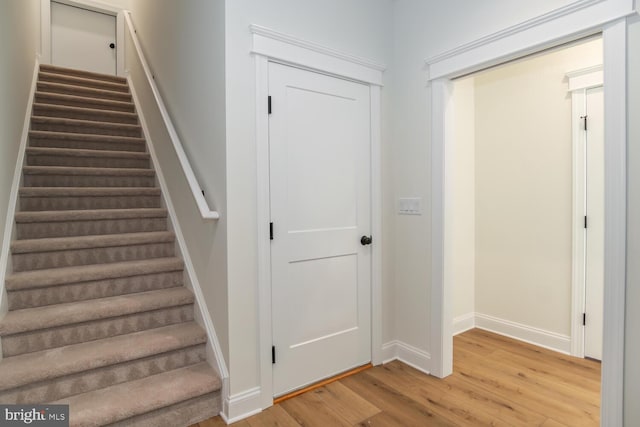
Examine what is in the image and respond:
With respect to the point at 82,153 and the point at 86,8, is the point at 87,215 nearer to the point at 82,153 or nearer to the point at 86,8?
the point at 82,153

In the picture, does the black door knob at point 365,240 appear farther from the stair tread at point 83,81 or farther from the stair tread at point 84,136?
the stair tread at point 83,81

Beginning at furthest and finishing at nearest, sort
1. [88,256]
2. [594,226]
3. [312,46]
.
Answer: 1. [594,226]
2. [88,256]
3. [312,46]

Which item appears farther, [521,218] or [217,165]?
[521,218]

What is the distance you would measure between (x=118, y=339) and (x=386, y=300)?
184 cm

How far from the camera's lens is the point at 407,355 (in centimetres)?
260

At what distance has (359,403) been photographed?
2.06m

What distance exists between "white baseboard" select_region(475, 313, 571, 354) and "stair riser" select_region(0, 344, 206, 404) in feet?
8.51

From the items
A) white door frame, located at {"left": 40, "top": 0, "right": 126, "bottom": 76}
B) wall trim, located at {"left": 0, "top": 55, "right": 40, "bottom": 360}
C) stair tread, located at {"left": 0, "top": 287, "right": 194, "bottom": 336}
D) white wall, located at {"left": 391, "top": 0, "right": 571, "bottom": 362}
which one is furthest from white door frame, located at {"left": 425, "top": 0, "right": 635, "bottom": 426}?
white door frame, located at {"left": 40, "top": 0, "right": 126, "bottom": 76}

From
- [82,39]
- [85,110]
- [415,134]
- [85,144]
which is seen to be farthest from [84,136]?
[415,134]

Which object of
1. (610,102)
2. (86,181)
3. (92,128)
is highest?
(92,128)

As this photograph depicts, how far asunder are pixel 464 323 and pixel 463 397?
1.24 metres

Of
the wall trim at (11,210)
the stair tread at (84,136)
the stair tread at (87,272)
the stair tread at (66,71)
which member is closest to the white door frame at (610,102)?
the stair tread at (87,272)

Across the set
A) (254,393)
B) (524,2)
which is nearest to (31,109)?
(254,393)

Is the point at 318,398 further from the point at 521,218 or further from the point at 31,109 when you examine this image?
the point at 31,109
